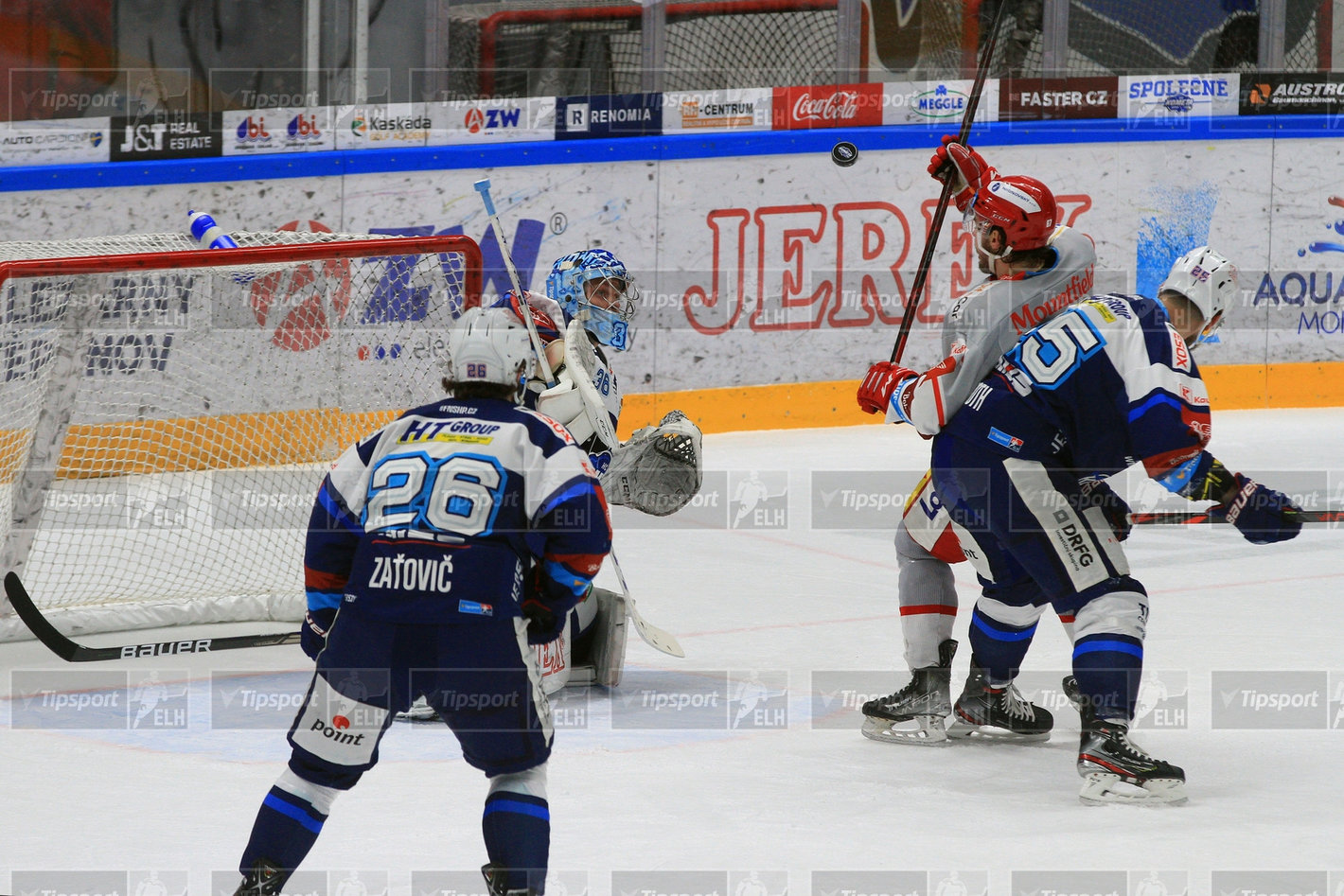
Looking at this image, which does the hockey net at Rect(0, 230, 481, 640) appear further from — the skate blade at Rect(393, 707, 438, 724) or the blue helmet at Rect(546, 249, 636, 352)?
the skate blade at Rect(393, 707, 438, 724)

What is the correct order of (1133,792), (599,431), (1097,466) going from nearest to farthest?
(1133,792)
(1097,466)
(599,431)

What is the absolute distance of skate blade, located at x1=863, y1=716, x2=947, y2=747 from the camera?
389cm

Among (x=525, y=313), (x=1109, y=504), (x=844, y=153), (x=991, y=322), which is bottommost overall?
(x=1109, y=504)

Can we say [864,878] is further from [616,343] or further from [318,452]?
[318,452]

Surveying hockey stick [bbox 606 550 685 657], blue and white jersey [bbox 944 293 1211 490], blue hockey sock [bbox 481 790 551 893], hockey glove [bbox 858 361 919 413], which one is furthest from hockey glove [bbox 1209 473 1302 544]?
blue hockey sock [bbox 481 790 551 893]

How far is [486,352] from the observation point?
2.59 metres

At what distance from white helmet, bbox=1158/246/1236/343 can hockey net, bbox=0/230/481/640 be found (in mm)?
2094

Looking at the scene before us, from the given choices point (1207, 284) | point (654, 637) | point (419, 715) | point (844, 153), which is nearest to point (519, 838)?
point (419, 715)

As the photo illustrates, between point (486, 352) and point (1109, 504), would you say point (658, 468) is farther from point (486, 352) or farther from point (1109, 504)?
point (486, 352)

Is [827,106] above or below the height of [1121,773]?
above

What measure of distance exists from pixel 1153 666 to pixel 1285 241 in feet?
19.2

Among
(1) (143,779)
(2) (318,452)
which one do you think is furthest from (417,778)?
(2) (318,452)

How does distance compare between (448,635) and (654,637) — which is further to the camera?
(654,637)

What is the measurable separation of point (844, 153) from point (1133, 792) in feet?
18.6
